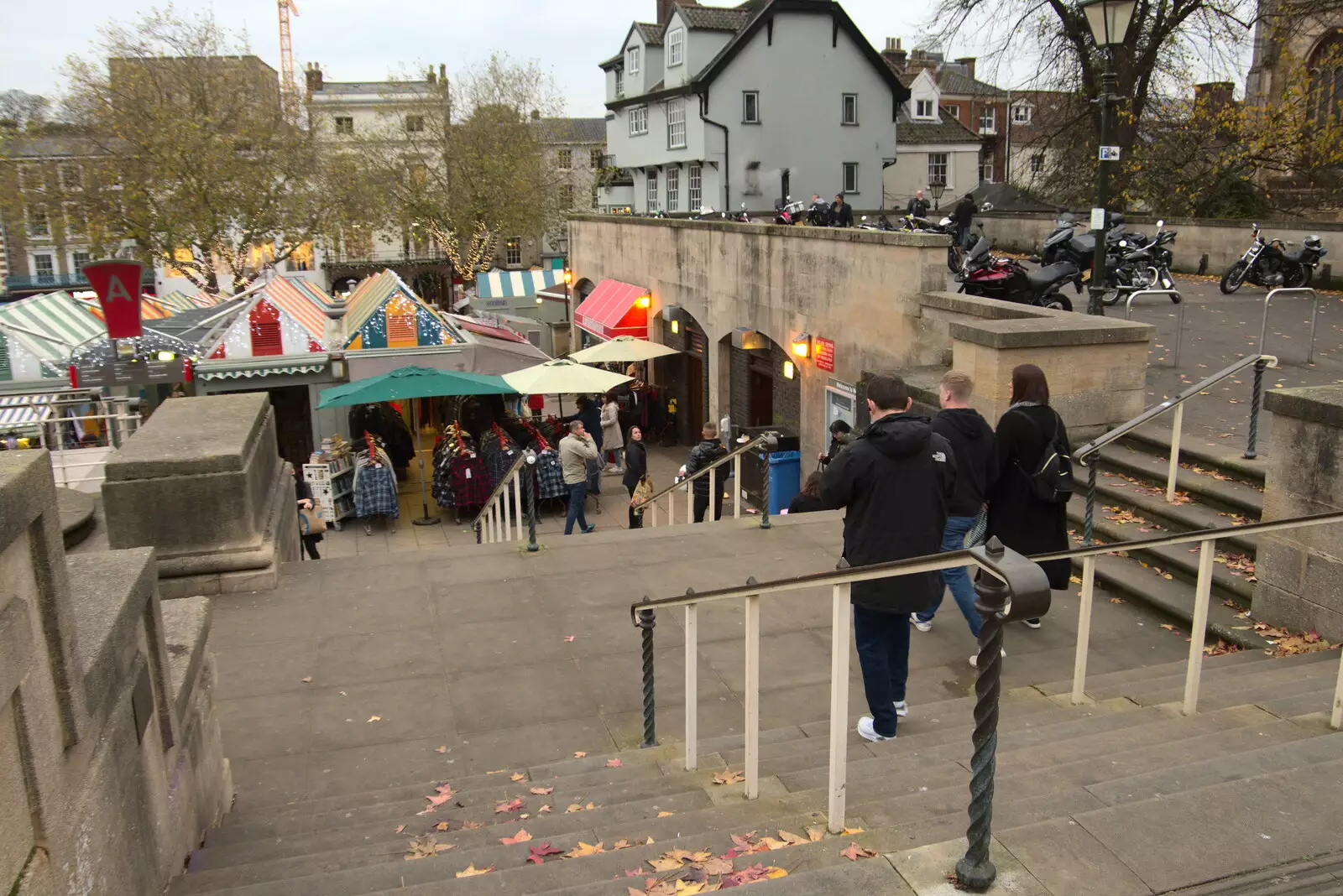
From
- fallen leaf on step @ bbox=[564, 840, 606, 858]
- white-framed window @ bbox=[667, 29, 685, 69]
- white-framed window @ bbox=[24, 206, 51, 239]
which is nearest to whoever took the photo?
fallen leaf on step @ bbox=[564, 840, 606, 858]

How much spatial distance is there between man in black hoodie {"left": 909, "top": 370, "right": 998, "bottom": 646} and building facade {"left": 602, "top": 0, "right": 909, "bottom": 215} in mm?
31584

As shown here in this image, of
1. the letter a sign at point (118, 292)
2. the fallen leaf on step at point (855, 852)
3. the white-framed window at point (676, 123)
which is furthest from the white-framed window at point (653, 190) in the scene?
the fallen leaf on step at point (855, 852)

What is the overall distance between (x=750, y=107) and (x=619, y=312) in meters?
16.6

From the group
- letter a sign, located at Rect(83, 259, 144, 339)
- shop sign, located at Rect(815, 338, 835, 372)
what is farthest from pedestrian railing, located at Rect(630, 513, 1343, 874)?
shop sign, located at Rect(815, 338, 835, 372)

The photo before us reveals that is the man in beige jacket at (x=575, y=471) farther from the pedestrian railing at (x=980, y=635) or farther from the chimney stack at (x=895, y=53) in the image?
the chimney stack at (x=895, y=53)

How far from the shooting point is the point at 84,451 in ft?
35.7

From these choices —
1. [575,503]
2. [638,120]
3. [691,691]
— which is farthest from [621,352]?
[638,120]

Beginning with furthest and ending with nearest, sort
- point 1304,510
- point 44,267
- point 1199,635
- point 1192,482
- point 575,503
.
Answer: point 44,267 < point 575,503 < point 1192,482 < point 1304,510 < point 1199,635

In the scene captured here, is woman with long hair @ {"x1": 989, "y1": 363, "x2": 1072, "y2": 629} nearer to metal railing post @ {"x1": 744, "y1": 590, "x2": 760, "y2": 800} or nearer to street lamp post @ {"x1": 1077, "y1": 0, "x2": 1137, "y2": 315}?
metal railing post @ {"x1": 744, "y1": 590, "x2": 760, "y2": 800}

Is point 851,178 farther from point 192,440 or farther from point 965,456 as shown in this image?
point 965,456

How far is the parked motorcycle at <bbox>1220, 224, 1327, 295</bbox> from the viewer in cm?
1825

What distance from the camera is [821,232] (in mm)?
15500

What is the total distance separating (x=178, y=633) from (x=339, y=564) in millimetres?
3734

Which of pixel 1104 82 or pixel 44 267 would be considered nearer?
pixel 1104 82
